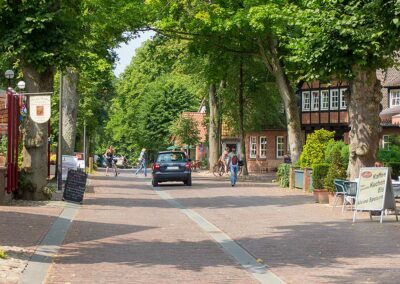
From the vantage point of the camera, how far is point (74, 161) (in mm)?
29438

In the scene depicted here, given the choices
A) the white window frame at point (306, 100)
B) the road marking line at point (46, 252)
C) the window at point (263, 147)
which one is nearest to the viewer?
the road marking line at point (46, 252)

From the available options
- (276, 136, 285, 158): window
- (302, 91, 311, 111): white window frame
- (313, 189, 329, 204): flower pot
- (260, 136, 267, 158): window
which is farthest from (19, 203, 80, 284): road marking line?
(260, 136, 267, 158): window

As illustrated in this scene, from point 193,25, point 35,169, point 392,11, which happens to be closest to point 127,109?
point 193,25

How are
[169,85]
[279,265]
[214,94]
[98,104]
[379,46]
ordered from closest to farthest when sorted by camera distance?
[279,265] < [379,46] < [214,94] < [98,104] < [169,85]

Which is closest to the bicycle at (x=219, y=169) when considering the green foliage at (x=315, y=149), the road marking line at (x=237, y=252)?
the green foliage at (x=315, y=149)

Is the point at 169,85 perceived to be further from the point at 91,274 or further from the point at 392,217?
the point at 91,274

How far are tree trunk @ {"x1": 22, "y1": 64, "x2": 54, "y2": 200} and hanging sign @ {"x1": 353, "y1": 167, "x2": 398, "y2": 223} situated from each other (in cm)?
913

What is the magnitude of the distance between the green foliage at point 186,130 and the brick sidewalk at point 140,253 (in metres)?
47.5

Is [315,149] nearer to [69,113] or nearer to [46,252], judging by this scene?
[69,113]

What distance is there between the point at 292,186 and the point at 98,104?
30.2 metres

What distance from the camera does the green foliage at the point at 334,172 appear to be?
67.1ft

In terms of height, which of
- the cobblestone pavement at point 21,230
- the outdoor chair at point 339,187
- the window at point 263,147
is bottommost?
the cobblestone pavement at point 21,230

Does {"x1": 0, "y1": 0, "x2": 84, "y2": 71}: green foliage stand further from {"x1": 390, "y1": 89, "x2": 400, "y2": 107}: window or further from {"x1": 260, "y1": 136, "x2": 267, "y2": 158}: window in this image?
{"x1": 260, "y1": 136, "x2": 267, "y2": 158}: window

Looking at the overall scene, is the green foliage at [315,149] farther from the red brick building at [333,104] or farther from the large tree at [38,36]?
the red brick building at [333,104]
